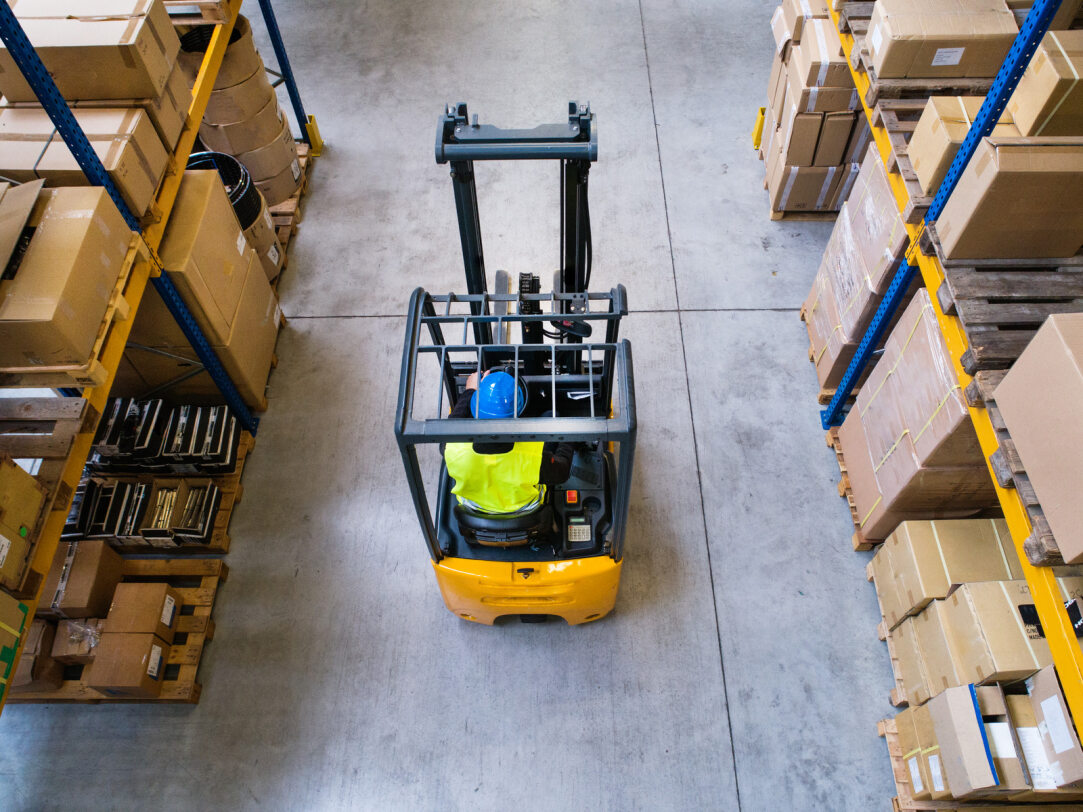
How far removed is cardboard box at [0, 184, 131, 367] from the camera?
316 centimetres

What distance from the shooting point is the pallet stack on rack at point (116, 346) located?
323 cm

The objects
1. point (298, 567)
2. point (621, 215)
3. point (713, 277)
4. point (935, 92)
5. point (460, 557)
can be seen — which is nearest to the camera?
point (460, 557)

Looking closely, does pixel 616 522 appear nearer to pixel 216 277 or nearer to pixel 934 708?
pixel 934 708

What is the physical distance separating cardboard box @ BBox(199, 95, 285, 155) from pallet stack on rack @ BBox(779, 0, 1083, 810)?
14.7ft

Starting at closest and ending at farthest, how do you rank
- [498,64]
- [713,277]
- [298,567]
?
[298,567] < [713,277] < [498,64]

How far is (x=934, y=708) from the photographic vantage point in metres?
3.45

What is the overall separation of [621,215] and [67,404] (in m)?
4.51

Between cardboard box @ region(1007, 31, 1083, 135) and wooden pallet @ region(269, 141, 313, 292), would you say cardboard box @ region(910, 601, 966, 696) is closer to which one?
Answer: cardboard box @ region(1007, 31, 1083, 135)

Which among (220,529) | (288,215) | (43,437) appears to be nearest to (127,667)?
(220,529)

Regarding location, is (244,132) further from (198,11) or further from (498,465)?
(498,465)

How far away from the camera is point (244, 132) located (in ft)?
19.0

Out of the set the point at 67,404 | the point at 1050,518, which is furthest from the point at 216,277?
the point at 1050,518

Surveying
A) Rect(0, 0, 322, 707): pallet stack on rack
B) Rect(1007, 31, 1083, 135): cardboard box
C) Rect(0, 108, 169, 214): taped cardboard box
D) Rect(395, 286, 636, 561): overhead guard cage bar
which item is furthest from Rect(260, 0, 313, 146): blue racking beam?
Rect(1007, 31, 1083, 135): cardboard box

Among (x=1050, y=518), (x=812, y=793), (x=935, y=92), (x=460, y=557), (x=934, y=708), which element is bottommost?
(x=812, y=793)
